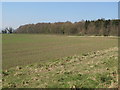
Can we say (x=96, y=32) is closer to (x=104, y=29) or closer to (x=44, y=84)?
(x=104, y=29)

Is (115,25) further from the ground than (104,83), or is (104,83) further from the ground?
(115,25)

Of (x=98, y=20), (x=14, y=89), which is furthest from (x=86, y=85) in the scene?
(x=98, y=20)

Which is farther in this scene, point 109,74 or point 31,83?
point 109,74

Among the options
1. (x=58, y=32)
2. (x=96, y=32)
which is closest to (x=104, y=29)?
(x=96, y=32)

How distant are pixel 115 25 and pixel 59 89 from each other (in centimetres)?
10713

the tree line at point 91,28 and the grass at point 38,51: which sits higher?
the tree line at point 91,28

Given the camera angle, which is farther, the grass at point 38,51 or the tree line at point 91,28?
the tree line at point 91,28

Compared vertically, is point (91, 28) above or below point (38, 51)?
above

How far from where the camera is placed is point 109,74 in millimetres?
8516

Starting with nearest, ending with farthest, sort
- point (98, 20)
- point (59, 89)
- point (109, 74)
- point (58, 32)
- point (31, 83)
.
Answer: point (59, 89) → point (31, 83) → point (109, 74) → point (98, 20) → point (58, 32)

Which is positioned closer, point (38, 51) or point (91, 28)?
point (38, 51)

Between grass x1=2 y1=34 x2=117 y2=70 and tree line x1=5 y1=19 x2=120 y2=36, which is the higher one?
tree line x1=5 y1=19 x2=120 y2=36

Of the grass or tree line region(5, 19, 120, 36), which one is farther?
tree line region(5, 19, 120, 36)

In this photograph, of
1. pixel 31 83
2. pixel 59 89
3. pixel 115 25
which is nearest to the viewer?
pixel 59 89
